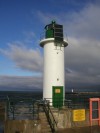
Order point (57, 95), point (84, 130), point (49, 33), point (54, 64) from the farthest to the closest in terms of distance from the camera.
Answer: point (49, 33), point (54, 64), point (57, 95), point (84, 130)

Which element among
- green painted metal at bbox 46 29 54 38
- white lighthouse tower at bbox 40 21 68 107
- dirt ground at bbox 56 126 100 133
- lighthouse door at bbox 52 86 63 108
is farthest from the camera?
green painted metal at bbox 46 29 54 38

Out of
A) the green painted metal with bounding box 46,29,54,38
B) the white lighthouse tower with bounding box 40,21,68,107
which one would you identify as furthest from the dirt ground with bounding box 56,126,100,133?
the green painted metal with bounding box 46,29,54,38

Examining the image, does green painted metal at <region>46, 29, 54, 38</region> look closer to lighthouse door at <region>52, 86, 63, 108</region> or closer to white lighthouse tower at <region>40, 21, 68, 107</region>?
white lighthouse tower at <region>40, 21, 68, 107</region>

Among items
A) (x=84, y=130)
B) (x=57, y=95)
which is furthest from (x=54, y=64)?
(x=84, y=130)

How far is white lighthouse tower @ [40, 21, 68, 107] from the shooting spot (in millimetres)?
23344

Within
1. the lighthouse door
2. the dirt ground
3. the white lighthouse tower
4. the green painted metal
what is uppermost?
the green painted metal

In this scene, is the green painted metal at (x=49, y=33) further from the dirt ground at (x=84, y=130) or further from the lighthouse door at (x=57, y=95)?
the dirt ground at (x=84, y=130)

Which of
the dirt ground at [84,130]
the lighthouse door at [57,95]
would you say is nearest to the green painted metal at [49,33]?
the lighthouse door at [57,95]

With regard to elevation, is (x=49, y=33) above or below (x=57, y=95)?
above

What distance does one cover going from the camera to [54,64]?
2370 centimetres

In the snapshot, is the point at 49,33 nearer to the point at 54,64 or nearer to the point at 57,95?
the point at 54,64

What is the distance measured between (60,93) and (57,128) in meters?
4.74

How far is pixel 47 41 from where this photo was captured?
2420cm

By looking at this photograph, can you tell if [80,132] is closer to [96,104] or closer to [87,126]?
[87,126]
